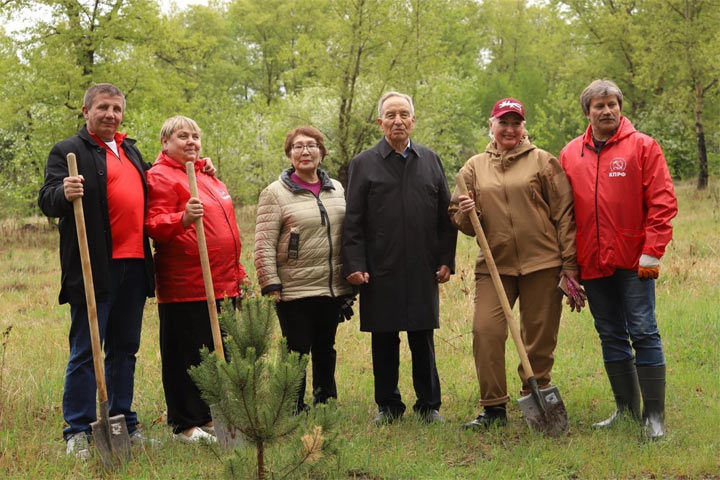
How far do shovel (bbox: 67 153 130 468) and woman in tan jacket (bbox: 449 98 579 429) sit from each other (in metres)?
2.27

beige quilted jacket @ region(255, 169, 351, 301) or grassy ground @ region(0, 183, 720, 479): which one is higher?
beige quilted jacket @ region(255, 169, 351, 301)

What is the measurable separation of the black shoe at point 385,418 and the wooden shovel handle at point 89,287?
1946 mm

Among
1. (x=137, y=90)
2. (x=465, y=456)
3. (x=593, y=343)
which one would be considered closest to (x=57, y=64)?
(x=137, y=90)

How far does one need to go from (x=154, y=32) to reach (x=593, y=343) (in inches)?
641

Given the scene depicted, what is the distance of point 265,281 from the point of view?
5152mm

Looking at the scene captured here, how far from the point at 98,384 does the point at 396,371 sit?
211 centimetres

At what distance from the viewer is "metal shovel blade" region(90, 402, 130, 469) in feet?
13.5

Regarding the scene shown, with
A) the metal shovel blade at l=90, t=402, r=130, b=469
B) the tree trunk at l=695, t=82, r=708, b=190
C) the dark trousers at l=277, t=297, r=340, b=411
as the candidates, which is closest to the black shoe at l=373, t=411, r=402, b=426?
the dark trousers at l=277, t=297, r=340, b=411

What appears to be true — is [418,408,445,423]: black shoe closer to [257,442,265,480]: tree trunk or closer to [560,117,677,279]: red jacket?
[560,117,677,279]: red jacket

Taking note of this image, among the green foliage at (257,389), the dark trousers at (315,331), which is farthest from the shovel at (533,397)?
the green foliage at (257,389)

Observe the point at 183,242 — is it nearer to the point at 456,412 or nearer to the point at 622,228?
the point at 456,412

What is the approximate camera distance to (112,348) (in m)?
4.75

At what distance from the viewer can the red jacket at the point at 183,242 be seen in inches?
186

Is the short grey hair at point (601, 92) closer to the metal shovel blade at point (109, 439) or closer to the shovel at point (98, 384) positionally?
the shovel at point (98, 384)
